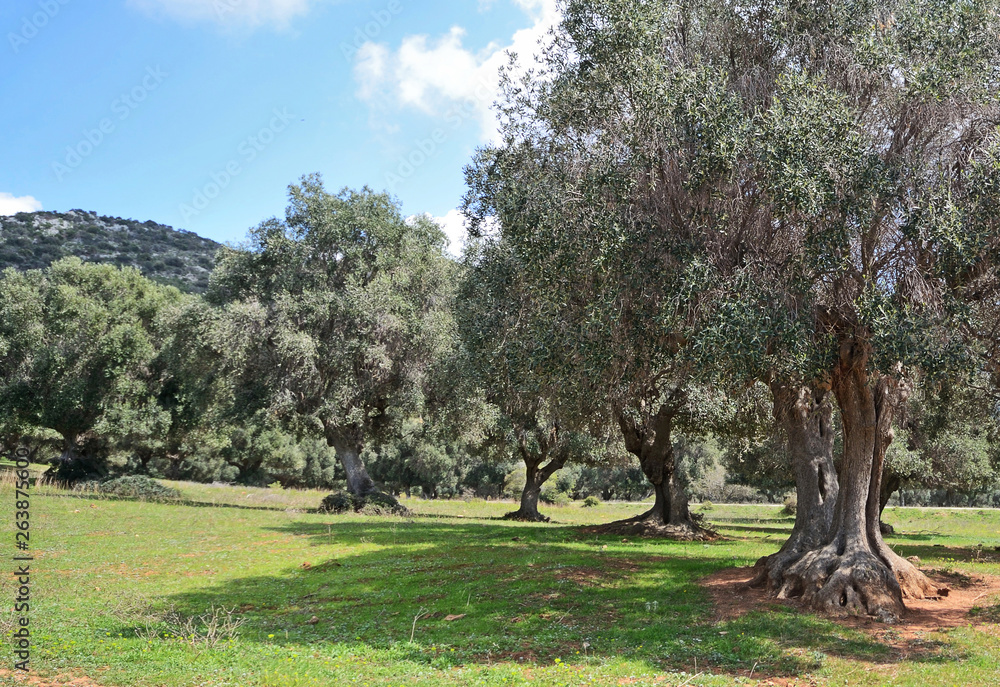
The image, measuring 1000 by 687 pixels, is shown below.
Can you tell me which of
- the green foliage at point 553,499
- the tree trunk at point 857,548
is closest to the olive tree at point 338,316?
the tree trunk at point 857,548

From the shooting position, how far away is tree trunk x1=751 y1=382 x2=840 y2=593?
54.7 ft

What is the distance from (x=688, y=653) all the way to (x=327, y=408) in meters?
25.6

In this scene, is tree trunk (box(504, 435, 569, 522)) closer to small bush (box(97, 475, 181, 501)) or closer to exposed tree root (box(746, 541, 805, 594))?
small bush (box(97, 475, 181, 501))

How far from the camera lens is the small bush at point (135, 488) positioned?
122 feet

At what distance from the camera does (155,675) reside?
Result: 8.51m

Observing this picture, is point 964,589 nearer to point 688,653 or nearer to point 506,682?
point 688,653

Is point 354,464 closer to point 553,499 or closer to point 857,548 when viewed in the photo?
point 857,548

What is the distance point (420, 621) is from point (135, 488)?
31893 mm

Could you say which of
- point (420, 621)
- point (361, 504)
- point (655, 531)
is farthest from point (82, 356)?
point (420, 621)

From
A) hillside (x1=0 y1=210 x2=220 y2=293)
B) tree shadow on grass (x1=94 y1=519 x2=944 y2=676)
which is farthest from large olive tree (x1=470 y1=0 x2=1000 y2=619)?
hillside (x1=0 y1=210 x2=220 y2=293)

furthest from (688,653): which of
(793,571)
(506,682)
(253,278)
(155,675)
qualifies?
(253,278)

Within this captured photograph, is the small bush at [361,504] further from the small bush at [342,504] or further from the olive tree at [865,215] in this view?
the olive tree at [865,215]

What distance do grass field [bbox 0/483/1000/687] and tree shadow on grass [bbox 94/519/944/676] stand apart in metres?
0.06

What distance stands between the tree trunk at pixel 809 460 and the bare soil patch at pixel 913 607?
4.39 ft
